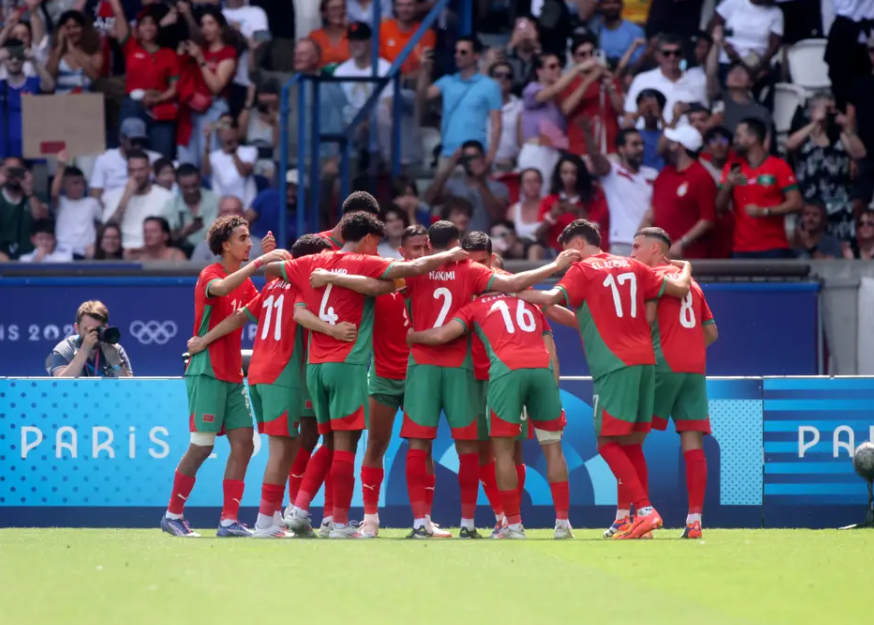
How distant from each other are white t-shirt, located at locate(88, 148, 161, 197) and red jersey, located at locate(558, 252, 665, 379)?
7.90 meters

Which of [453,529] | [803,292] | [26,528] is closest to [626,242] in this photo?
[803,292]

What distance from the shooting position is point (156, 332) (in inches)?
596

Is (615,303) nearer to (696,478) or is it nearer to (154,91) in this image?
(696,478)

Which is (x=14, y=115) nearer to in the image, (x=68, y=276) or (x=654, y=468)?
(x=68, y=276)

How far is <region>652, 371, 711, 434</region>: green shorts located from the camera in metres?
10.2

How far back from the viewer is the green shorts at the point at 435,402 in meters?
9.82

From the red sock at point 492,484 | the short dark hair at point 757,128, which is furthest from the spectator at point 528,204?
the red sock at point 492,484

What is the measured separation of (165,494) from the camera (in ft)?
38.4

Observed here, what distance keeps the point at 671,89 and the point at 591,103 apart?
0.96 metres

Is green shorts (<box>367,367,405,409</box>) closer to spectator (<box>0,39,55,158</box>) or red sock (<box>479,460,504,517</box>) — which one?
red sock (<box>479,460,504,517</box>)

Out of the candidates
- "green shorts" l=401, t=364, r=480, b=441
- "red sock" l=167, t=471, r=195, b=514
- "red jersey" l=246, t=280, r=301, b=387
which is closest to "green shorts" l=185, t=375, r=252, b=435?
"red jersey" l=246, t=280, r=301, b=387

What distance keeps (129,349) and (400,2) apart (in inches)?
211

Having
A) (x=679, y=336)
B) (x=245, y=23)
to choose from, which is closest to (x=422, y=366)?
(x=679, y=336)

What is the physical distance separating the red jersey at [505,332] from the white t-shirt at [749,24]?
7.88m
